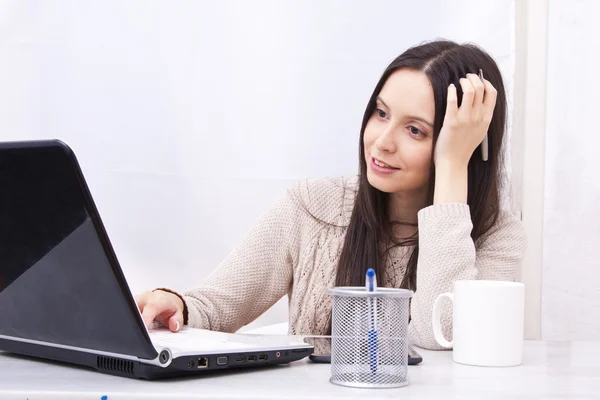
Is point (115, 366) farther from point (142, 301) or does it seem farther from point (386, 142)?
point (386, 142)

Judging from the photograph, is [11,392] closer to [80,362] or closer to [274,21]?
[80,362]

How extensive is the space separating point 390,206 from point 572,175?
0.54 m

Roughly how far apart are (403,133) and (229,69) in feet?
1.92

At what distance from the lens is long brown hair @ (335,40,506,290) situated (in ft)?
4.83

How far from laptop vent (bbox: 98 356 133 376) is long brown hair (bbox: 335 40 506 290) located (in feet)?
2.47

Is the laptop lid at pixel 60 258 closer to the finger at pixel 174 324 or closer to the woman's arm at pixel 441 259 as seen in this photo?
the finger at pixel 174 324

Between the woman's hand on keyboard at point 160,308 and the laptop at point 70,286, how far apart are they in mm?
222

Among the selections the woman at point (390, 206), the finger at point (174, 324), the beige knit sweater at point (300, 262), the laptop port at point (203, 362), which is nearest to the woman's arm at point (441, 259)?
the woman at point (390, 206)

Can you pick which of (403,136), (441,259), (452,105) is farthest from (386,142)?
(441,259)

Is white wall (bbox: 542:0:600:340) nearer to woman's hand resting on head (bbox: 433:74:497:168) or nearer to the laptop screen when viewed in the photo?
woman's hand resting on head (bbox: 433:74:497:168)

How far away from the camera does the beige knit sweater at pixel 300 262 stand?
146 centimetres

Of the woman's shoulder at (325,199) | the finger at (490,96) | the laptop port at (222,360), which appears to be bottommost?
the laptop port at (222,360)

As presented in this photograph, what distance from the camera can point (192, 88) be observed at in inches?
73.0

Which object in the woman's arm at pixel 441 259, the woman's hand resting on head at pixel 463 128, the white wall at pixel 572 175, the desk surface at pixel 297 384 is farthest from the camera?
the white wall at pixel 572 175
